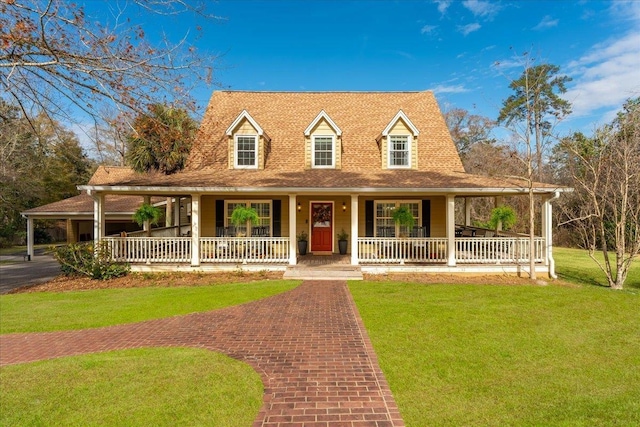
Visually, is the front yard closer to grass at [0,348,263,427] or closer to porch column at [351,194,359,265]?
grass at [0,348,263,427]

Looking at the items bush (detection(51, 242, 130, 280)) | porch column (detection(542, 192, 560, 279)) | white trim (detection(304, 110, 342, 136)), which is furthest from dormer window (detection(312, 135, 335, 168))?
bush (detection(51, 242, 130, 280))

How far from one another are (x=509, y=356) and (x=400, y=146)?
420 inches

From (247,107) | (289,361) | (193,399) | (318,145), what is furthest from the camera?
(247,107)

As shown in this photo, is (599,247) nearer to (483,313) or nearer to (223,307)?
(483,313)

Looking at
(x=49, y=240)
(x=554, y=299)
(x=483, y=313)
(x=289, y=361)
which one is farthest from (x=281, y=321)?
(x=49, y=240)

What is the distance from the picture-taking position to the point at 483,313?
24.1 ft

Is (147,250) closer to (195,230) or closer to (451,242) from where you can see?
(195,230)

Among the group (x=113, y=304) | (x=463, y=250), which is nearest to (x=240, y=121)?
(x=113, y=304)

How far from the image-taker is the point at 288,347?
18.5 feet

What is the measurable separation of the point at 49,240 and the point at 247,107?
25.4 meters

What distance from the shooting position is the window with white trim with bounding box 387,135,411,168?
564 inches

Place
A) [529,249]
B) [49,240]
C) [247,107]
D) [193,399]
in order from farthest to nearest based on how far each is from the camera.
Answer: [49,240] < [247,107] < [529,249] < [193,399]

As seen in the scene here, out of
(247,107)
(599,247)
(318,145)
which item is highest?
(247,107)

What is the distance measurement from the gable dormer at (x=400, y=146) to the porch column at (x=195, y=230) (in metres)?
8.07
